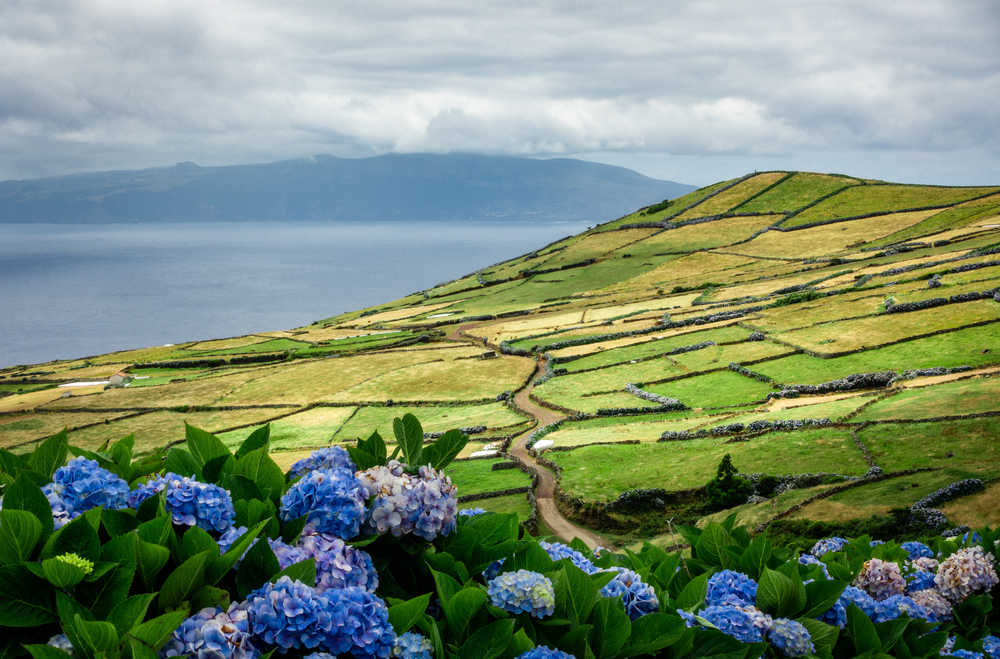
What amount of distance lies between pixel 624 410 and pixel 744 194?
96845mm

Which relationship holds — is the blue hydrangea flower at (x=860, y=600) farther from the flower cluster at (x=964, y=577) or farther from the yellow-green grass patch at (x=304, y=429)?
the yellow-green grass patch at (x=304, y=429)

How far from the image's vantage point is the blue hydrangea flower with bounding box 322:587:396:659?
12.1 ft

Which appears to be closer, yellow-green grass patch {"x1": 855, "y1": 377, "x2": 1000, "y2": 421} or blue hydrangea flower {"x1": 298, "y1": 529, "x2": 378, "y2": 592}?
blue hydrangea flower {"x1": 298, "y1": 529, "x2": 378, "y2": 592}

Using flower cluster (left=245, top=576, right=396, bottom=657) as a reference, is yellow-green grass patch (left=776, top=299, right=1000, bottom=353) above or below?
below

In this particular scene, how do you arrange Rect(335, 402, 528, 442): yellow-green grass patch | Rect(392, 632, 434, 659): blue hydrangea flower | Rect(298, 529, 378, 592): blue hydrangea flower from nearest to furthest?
1. Rect(392, 632, 434, 659): blue hydrangea flower
2. Rect(298, 529, 378, 592): blue hydrangea flower
3. Rect(335, 402, 528, 442): yellow-green grass patch

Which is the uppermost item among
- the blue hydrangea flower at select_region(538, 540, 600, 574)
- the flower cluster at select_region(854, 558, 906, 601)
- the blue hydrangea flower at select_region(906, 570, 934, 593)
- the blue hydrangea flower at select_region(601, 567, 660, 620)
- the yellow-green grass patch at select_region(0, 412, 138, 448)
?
the blue hydrangea flower at select_region(538, 540, 600, 574)

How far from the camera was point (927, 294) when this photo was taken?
50.1m

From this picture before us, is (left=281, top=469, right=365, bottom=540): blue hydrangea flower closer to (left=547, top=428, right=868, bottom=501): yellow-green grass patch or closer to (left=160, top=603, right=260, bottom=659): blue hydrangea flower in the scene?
(left=160, top=603, right=260, bottom=659): blue hydrangea flower

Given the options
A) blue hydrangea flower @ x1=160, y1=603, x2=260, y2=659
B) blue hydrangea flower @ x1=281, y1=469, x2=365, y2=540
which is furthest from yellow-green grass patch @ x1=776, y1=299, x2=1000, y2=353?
blue hydrangea flower @ x1=160, y1=603, x2=260, y2=659

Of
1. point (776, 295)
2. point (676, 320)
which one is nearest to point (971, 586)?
point (676, 320)

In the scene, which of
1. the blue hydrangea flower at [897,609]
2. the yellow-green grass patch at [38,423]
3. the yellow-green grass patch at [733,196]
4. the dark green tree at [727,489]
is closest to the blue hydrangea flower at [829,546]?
the blue hydrangea flower at [897,609]

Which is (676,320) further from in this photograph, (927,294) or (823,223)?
(823,223)

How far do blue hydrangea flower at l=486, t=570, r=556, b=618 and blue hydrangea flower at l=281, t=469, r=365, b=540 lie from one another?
970 millimetres

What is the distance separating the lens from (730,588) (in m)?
5.21
